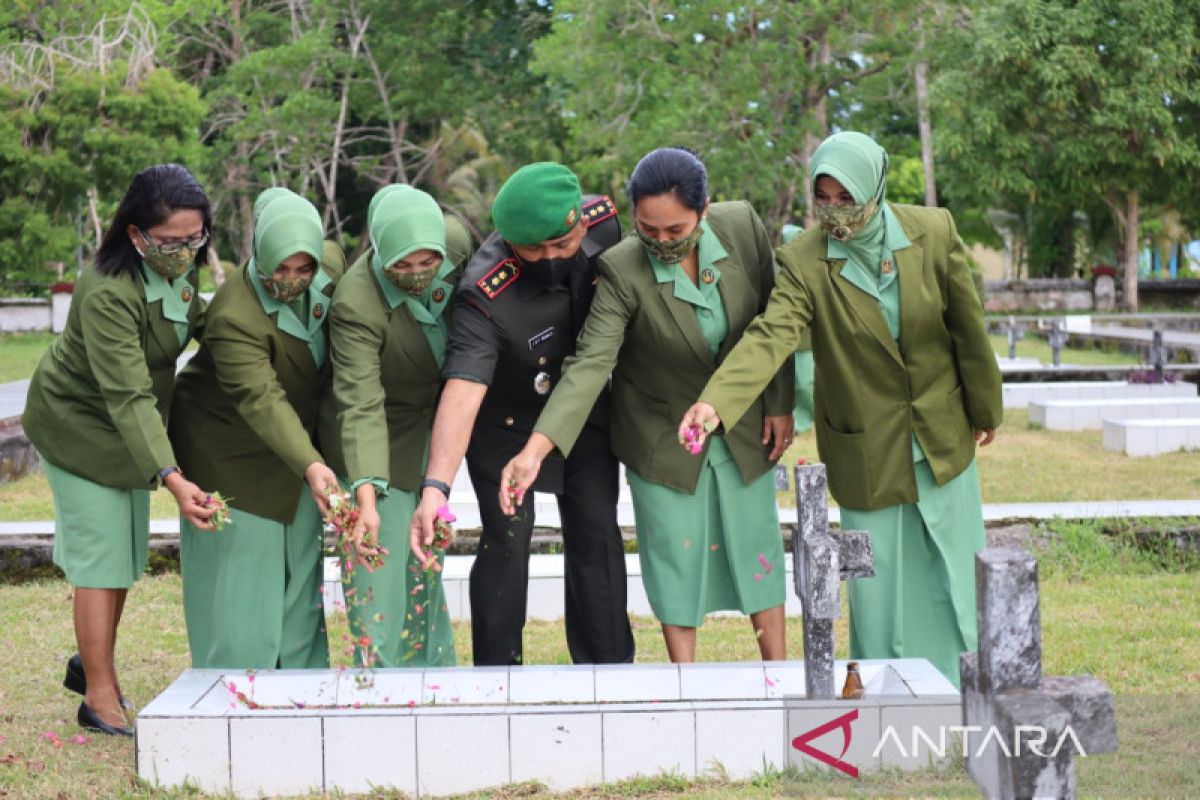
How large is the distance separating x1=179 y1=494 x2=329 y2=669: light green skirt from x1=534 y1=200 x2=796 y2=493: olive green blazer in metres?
1.01

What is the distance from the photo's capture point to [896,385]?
460cm

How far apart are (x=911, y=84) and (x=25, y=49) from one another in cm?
1724

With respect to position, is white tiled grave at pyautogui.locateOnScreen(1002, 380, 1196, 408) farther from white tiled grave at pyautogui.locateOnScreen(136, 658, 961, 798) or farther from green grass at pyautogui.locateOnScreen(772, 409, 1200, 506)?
white tiled grave at pyautogui.locateOnScreen(136, 658, 961, 798)

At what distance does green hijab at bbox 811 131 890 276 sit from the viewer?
4.32m

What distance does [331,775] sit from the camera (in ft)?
13.5

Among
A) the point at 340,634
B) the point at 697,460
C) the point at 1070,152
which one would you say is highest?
the point at 1070,152

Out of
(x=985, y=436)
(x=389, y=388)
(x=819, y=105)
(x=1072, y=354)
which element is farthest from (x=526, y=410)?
(x=819, y=105)

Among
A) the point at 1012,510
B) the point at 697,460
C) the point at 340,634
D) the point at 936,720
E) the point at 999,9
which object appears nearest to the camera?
the point at 936,720

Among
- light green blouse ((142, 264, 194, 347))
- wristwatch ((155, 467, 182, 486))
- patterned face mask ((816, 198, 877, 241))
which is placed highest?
patterned face mask ((816, 198, 877, 241))

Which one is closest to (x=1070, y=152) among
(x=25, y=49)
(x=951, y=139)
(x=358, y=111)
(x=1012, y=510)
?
(x=951, y=139)

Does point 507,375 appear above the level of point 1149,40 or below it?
below

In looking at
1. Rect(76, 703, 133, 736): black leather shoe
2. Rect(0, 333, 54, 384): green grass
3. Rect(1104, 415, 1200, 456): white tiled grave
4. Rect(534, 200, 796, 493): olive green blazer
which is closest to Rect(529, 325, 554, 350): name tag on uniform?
Rect(534, 200, 796, 493): olive green blazer

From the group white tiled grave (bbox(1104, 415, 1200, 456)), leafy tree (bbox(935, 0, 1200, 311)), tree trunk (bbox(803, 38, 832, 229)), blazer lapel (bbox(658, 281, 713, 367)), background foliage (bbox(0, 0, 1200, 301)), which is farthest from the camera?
leafy tree (bbox(935, 0, 1200, 311))

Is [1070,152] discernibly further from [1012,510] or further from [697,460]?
[697,460]
